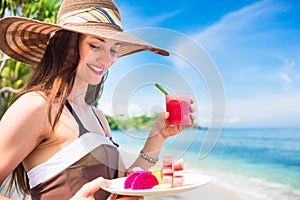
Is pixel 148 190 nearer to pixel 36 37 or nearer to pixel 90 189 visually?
pixel 90 189

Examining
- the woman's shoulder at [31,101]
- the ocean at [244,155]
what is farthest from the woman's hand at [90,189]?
the woman's shoulder at [31,101]

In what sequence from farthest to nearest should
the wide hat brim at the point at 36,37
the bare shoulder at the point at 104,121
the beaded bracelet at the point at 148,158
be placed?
1. the bare shoulder at the point at 104,121
2. the beaded bracelet at the point at 148,158
3. the wide hat brim at the point at 36,37

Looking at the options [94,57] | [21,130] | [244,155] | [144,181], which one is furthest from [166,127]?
[244,155]

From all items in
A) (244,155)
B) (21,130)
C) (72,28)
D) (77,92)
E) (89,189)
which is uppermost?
(72,28)

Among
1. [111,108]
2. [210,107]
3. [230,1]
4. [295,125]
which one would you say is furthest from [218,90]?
[230,1]

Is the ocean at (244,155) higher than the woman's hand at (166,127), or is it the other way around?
the woman's hand at (166,127)

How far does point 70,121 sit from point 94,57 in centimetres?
19

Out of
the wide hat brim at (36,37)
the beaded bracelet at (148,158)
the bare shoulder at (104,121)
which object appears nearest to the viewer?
the wide hat brim at (36,37)

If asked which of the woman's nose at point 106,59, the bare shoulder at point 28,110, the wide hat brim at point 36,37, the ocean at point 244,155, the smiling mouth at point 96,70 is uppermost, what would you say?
the wide hat brim at point 36,37

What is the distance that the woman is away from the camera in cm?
109

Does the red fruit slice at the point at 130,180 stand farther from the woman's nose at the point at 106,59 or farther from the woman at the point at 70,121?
the woman's nose at the point at 106,59

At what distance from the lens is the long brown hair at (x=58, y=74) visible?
3.83ft

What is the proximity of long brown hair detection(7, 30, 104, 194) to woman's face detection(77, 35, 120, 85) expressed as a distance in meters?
0.02

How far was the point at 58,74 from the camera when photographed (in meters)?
1.20
